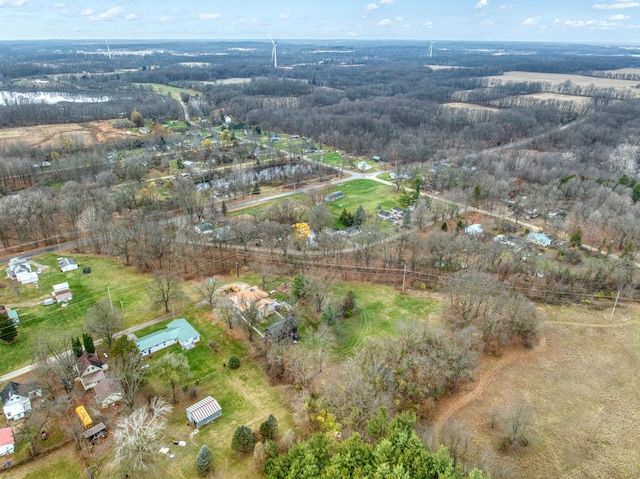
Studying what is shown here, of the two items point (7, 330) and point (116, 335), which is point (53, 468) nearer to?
point (116, 335)

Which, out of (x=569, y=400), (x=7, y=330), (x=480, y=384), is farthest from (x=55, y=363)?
(x=569, y=400)

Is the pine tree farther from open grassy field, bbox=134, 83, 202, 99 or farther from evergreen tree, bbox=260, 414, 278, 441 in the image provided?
open grassy field, bbox=134, 83, 202, 99

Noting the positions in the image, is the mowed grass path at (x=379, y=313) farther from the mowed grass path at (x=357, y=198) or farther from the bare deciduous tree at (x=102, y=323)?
the mowed grass path at (x=357, y=198)

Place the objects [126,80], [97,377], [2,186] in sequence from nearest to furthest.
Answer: [97,377], [2,186], [126,80]

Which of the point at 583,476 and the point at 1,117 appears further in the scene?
the point at 1,117

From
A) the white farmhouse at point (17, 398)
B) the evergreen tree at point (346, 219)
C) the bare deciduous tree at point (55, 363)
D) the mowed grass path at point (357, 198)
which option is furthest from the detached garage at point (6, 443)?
the evergreen tree at point (346, 219)

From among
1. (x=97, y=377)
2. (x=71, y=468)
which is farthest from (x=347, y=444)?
(x=97, y=377)

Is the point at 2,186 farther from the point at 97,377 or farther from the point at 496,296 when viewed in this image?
the point at 496,296

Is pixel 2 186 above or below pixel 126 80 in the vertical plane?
below
